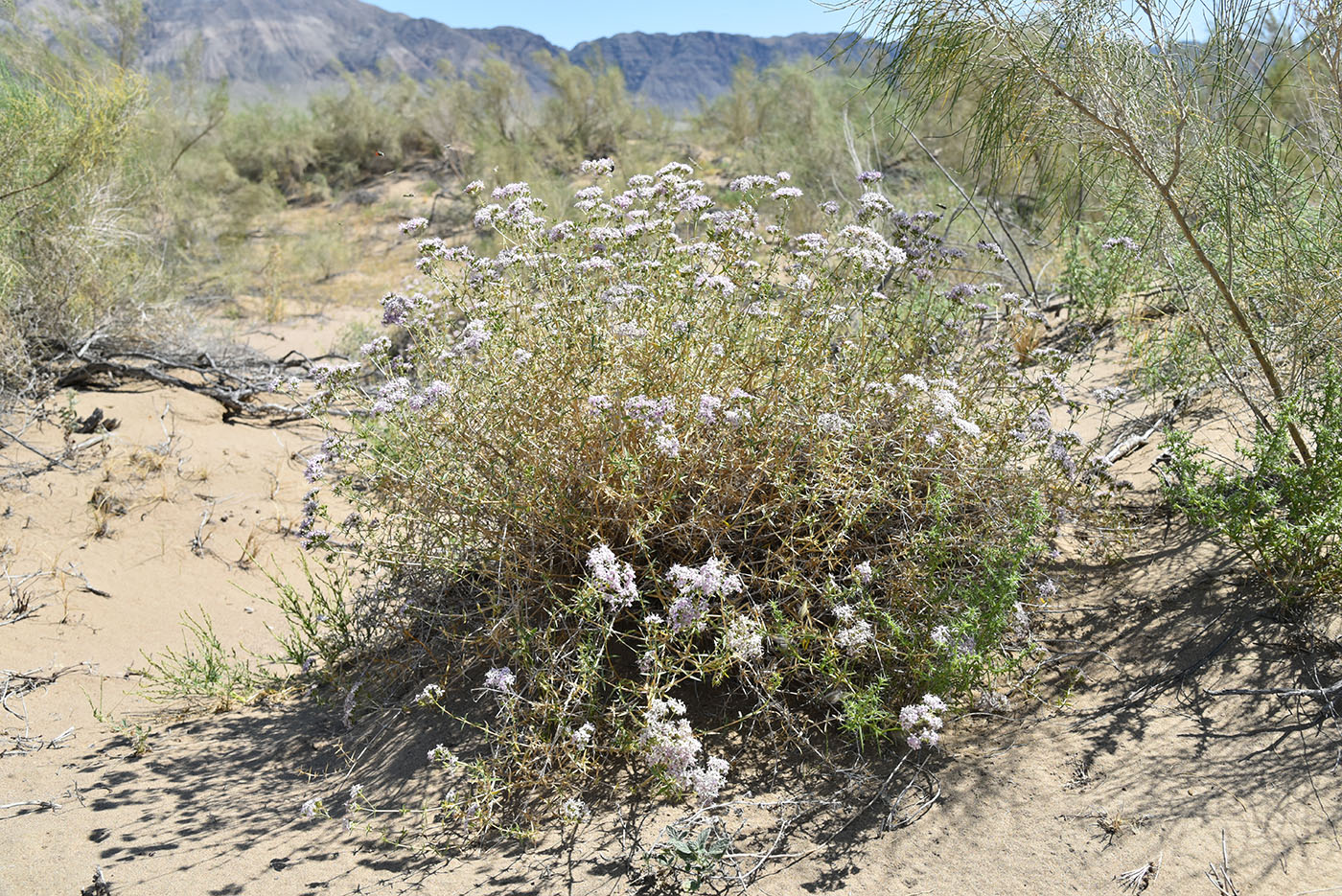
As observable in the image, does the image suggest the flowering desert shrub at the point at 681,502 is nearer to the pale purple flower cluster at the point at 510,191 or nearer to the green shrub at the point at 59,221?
the pale purple flower cluster at the point at 510,191

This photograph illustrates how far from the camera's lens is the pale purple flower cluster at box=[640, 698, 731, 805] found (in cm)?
237

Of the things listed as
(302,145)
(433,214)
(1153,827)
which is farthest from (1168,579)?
(302,145)

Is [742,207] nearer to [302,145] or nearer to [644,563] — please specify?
[644,563]

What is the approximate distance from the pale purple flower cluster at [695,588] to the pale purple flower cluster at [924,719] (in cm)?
65

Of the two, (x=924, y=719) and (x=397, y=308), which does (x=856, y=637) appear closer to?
(x=924, y=719)

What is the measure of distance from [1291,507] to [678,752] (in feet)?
7.87

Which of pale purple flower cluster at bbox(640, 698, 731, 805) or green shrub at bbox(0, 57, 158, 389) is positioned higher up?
green shrub at bbox(0, 57, 158, 389)

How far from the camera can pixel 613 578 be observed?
2.48 m

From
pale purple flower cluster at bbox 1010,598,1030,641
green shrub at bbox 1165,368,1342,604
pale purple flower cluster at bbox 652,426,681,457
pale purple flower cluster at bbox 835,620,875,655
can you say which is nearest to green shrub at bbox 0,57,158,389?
pale purple flower cluster at bbox 652,426,681,457

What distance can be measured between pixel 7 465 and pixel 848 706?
5637 mm

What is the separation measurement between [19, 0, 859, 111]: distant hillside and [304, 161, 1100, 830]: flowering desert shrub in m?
131

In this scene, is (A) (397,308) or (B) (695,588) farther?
(A) (397,308)

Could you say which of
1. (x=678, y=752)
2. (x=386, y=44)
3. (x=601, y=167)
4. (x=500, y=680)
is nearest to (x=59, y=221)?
(x=601, y=167)

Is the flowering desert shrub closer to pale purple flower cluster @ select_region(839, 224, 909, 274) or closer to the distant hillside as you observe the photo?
pale purple flower cluster @ select_region(839, 224, 909, 274)
